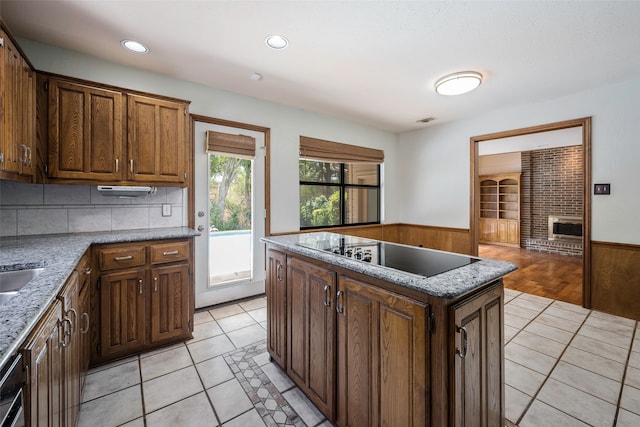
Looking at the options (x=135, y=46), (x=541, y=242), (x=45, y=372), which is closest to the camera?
(x=45, y=372)

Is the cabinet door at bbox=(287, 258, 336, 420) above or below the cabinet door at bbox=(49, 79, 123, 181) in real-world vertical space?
below

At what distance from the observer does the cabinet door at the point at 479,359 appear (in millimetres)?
1049

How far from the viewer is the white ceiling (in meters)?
1.84

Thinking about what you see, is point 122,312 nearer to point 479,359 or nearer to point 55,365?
point 55,365

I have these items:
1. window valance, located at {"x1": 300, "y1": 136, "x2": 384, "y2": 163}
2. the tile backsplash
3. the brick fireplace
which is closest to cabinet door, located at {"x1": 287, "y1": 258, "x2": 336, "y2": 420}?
the tile backsplash

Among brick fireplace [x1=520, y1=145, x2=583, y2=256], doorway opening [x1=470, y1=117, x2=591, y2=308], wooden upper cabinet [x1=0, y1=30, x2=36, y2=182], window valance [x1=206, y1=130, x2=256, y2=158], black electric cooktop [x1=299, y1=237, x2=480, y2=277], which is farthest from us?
brick fireplace [x1=520, y1=145, x2=583, y2=256]

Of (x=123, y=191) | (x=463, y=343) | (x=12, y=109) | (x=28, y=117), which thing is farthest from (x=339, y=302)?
(x=28, y=117)

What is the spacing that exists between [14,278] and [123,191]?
43.9 inches

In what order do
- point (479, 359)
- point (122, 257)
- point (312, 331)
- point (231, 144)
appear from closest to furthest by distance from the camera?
point (479, 359) < point (312, 331) < point (122, 257) < point (231, 144)

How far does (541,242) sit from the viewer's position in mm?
6711

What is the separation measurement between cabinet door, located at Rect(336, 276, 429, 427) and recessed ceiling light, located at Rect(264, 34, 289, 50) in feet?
6.32

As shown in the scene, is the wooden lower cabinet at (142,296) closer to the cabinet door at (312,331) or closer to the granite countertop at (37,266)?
the granite countertop at (37,266)

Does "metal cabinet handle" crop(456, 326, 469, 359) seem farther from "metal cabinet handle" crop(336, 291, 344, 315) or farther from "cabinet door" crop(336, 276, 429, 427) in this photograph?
"metal cabinet handle" crop(336, 291, 344, 315)

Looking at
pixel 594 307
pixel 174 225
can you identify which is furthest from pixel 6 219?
pixel 594 307
